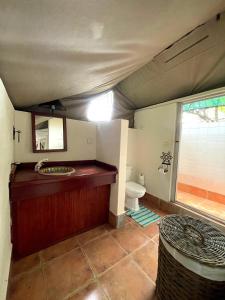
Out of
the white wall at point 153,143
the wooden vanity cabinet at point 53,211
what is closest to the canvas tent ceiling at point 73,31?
the wooden vanity cabinet at point 53,211

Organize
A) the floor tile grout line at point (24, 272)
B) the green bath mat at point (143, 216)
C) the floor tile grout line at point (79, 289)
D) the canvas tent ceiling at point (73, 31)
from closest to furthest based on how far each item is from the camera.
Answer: the canvas tent ceiling at point (73, 31) < the floor tile grout line at point (79, 289) < the floor tile grout line at point (24, 272) < the green bath mat at point (143, 216)

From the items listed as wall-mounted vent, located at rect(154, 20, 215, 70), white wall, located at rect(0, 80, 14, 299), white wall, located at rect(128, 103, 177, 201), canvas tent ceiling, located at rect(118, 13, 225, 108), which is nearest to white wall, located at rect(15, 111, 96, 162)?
white wall, located at rect(0, 80, 14, 299)

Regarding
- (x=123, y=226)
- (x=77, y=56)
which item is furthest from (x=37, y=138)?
(x=123, y=226)

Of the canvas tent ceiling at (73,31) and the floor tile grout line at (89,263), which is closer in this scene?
the canvas tent ceiling at (73,31)

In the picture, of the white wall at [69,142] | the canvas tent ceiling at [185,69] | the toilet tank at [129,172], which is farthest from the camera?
the toilet tank at [129,172]

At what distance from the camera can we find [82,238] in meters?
1.82

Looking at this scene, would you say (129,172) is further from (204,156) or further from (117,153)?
(204,156)

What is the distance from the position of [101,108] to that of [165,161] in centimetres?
152

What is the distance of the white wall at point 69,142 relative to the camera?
184 cm

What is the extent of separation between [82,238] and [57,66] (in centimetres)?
192

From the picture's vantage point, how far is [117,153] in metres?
1.98

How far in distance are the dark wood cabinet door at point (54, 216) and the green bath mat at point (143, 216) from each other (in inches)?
20.6

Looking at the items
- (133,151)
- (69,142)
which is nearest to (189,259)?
(69,142)

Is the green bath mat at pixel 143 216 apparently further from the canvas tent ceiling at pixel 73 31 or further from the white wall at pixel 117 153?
the canvas tent ceiling at pixel 73 31
